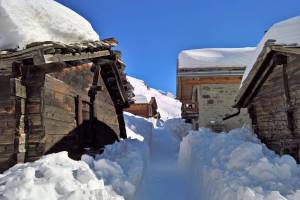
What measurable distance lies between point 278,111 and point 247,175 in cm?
326

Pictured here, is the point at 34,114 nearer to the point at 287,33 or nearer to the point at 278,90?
the point at 278,90

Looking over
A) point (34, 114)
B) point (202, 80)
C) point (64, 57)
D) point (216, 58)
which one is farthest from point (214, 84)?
point (34, 114)

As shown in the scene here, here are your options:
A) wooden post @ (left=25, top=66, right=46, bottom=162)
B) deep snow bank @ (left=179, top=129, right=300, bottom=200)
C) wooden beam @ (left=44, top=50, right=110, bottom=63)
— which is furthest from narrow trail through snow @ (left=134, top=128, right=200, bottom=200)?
wooden beam @ (left=44, top=50, right=110, bottom=63)

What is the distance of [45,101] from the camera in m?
6.45

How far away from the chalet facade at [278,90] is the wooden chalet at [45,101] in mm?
4261

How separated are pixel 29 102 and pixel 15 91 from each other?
39cm

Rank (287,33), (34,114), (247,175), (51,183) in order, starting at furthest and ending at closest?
1. (287,33)
2. (247,175)
3. (34,114)
4. (51,183)

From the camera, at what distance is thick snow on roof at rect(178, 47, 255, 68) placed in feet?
51.6

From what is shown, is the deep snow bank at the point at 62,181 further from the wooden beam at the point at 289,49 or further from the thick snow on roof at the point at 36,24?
the wooden beam at the point at 289,49

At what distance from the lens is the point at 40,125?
6.25 metres

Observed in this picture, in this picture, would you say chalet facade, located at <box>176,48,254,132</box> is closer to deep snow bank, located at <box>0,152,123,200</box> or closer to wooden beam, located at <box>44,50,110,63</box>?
wooden beam, located at <box>44,50,110,63</box>

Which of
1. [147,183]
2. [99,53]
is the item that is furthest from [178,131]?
[99,53]

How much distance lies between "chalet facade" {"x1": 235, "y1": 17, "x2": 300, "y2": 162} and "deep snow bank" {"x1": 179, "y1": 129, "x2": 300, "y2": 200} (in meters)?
0.76

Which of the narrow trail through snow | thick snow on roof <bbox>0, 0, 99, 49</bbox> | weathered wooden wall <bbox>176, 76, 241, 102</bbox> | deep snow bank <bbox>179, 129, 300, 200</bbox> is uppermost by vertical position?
thick snow on roof <bbox>0, 0, 99, 49</bbox>
